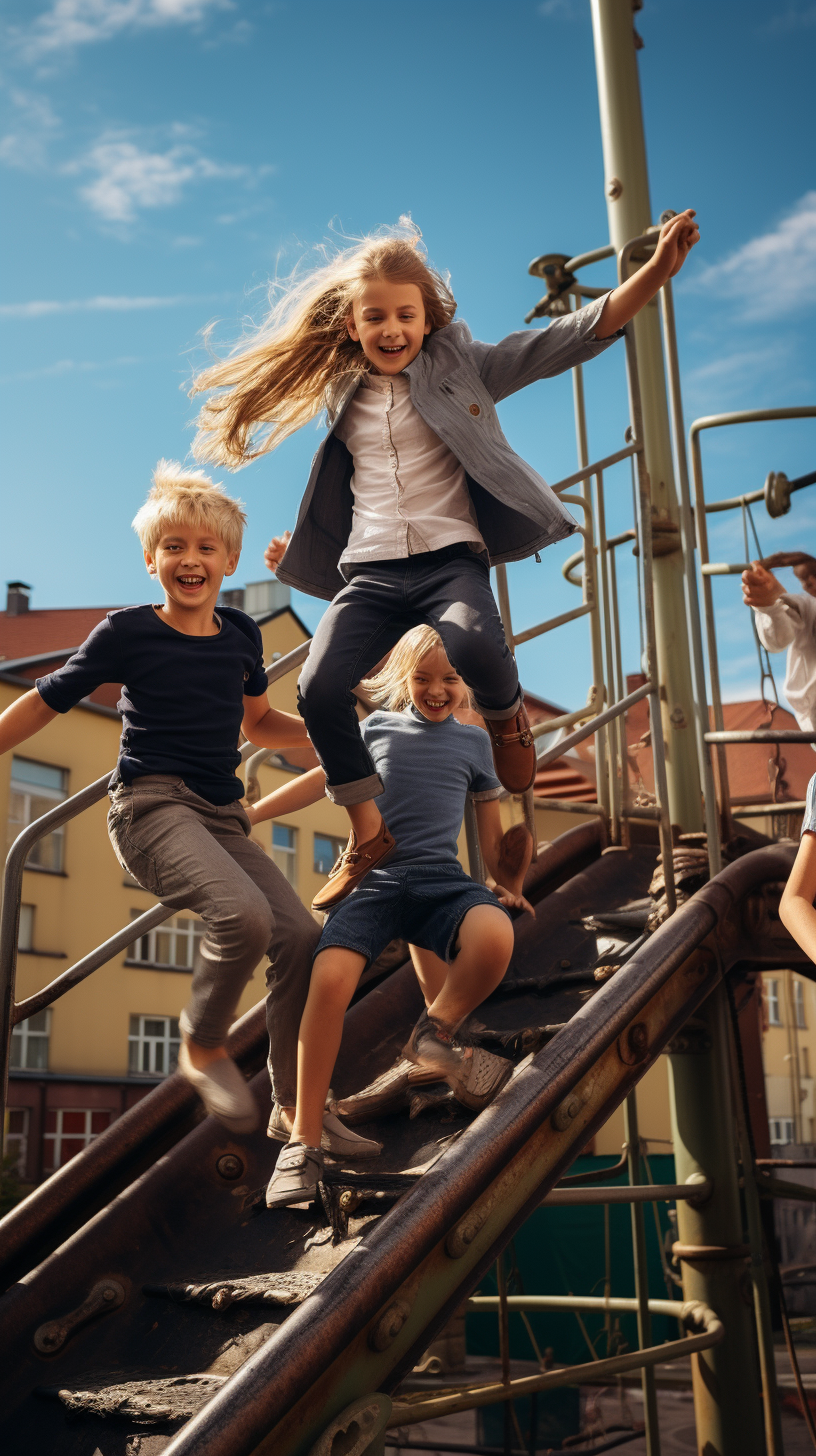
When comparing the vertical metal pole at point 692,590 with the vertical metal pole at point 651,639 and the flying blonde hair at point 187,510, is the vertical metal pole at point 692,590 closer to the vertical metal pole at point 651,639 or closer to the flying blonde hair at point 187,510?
the vertical metal pole at point 651,639

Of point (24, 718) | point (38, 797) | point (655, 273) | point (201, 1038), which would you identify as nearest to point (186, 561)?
point (24, 718)

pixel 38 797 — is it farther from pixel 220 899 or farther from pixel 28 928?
pixel 220 899

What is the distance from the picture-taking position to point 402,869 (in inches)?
113

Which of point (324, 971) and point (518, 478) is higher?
point (518, 478)

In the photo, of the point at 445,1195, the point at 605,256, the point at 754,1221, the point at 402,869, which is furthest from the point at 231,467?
the point at 754,1221

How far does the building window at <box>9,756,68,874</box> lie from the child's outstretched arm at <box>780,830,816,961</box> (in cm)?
2160

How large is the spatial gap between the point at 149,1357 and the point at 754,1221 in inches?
106

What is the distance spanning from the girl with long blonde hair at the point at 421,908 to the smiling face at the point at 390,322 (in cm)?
65

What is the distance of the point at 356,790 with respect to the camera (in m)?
2.72

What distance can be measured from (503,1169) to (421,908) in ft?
2.02

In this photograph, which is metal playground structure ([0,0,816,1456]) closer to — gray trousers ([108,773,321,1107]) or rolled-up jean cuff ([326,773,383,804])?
gray trousers ([108,773,321,1107])

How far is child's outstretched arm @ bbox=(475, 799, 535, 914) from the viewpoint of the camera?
3.13 metres

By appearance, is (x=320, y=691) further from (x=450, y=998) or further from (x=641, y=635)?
(x=641, y=635)

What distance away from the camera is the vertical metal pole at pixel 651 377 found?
4301 mm
